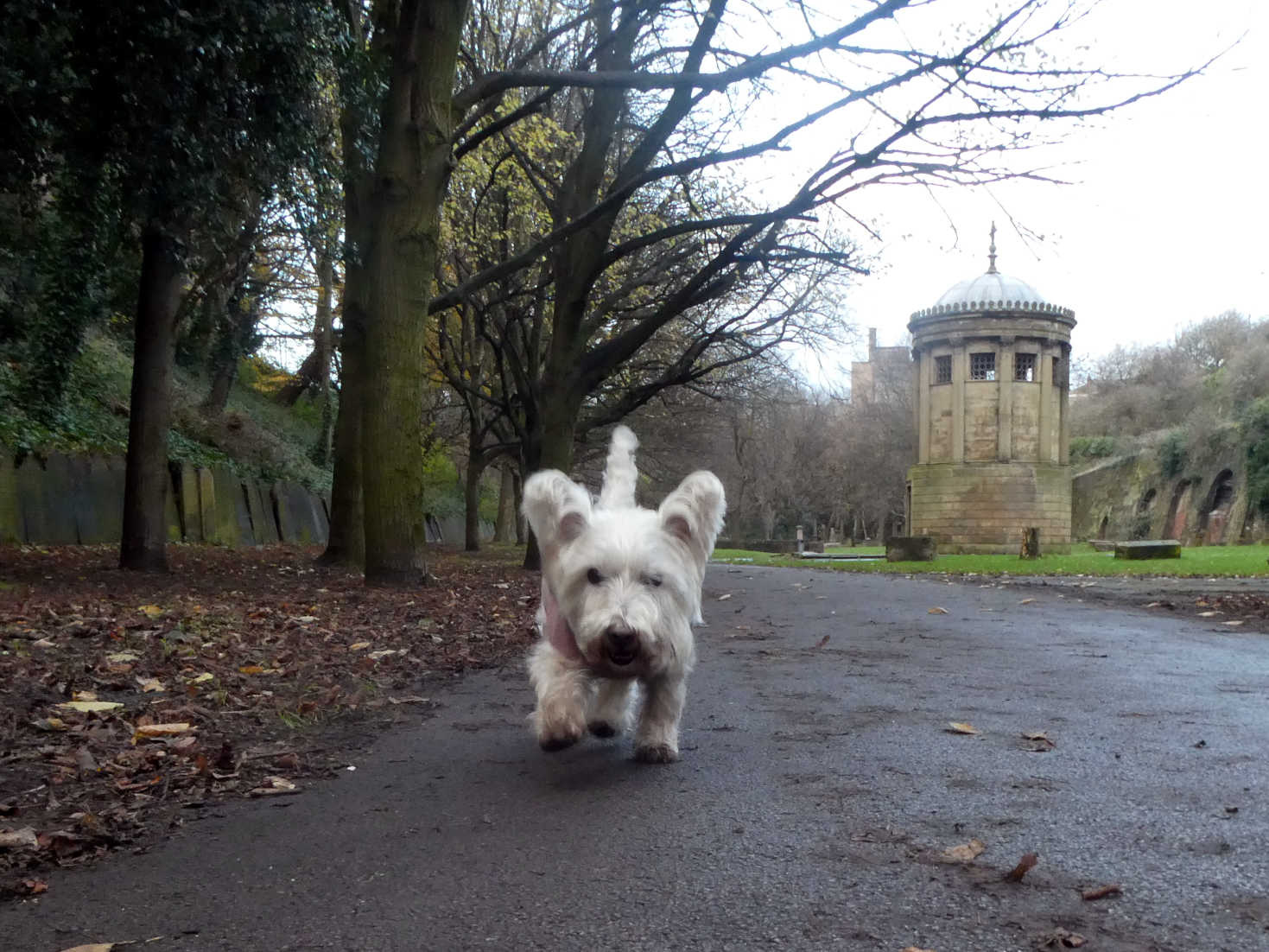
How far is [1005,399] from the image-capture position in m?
40.5

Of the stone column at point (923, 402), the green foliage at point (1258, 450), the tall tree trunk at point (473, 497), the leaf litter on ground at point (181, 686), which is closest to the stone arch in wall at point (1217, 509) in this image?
the green foliage at point (1258, 450)

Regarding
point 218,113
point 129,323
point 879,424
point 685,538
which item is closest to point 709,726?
point 685,538

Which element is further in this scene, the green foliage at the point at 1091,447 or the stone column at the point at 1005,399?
the green foliage at the point at 1091,447

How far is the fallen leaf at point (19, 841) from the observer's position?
315 centimetres

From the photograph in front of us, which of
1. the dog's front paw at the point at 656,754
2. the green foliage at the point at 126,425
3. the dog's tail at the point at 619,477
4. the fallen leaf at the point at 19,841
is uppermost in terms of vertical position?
the green foliage at the point at 126,425

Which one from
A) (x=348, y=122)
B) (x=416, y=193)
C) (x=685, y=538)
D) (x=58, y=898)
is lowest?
(x=58, y=898)

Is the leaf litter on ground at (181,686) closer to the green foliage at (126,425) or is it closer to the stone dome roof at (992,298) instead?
the green foliage at (126,425)

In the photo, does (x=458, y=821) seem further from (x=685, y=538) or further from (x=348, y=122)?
(x=348, y=122)

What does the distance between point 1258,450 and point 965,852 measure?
139 feet

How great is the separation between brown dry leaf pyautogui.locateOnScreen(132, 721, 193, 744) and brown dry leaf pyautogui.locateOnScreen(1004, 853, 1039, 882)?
371 centimetres

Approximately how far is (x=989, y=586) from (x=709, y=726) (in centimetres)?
1335

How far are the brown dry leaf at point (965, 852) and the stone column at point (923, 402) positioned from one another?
4068 cm

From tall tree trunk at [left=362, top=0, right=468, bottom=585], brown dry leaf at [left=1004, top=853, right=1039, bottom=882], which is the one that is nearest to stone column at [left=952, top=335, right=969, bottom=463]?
tall tree trunk at [left=362, top=0, right=468, bottom=585]

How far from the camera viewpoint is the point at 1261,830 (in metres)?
3.15
